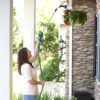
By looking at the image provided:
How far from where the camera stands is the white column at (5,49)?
1.33 m

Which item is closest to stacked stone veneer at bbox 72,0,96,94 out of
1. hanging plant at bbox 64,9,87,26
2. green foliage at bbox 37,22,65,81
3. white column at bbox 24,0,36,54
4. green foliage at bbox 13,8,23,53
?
hanging plant at bbox 64,9,87,26

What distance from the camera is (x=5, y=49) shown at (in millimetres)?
1344

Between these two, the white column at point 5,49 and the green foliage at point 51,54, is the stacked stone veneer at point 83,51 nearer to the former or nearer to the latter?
the green foliage at point 51,54

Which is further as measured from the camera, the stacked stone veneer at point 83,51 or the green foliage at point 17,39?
the green foliage at point 17,39

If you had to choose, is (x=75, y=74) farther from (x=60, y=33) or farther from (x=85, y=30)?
(x=60, y=33)

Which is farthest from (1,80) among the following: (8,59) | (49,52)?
(49,52)

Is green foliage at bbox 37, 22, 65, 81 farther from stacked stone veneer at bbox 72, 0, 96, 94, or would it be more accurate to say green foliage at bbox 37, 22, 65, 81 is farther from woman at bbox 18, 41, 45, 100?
woman at bbox 18, 41, 45, 100

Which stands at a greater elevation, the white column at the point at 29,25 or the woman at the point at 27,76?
the white column at the point at 29,25

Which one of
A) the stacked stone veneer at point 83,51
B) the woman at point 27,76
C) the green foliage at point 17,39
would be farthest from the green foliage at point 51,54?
the woman at point 27,76

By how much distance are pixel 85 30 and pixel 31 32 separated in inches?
83.9

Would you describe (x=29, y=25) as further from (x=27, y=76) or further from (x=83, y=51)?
(x=83, y=51)

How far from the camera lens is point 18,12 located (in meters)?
15.0

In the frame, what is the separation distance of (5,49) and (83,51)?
14.4 feet

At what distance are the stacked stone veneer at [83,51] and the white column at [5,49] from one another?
430 centimetres
